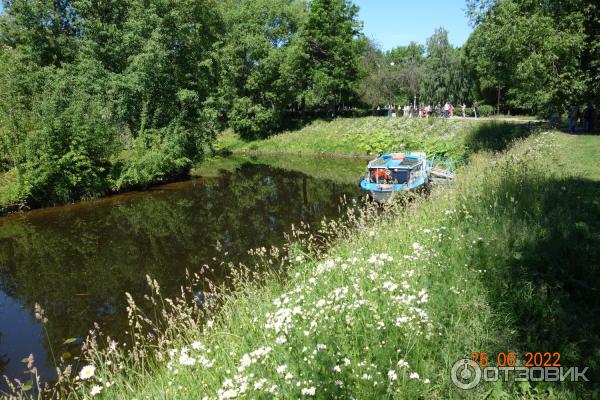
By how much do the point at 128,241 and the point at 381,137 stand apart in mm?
31744

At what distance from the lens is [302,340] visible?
14.6 feet

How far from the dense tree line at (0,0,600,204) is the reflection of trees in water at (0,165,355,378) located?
9.71 ft

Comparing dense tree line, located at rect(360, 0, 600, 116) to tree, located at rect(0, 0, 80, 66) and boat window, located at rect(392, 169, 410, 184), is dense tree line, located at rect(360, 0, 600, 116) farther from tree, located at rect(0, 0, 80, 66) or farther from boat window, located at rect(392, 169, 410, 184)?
tree, located at rect(0, 0, 80, 66)

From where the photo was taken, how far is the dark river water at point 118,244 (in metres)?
10.7

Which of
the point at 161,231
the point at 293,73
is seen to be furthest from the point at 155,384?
the point at 293,73

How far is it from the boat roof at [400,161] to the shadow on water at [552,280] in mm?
13935

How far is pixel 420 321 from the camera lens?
4.50 meters

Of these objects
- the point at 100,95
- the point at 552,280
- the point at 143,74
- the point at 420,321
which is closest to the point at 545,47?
the point at 552,280

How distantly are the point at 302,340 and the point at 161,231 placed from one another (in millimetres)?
15582

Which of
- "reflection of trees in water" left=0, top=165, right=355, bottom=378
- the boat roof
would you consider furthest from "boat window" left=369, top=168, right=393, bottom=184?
"reflection of trees in water" left=0, top=165, right=355, bottom=378

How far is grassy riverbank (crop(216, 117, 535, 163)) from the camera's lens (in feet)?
111

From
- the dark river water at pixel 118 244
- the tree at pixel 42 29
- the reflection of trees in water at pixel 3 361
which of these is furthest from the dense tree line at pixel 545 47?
the tree at pixel 42 29

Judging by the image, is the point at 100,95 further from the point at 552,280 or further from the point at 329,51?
the point at 329,51

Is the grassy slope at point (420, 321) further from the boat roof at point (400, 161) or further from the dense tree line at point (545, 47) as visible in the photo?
the dense tree line at point (545, 47)
